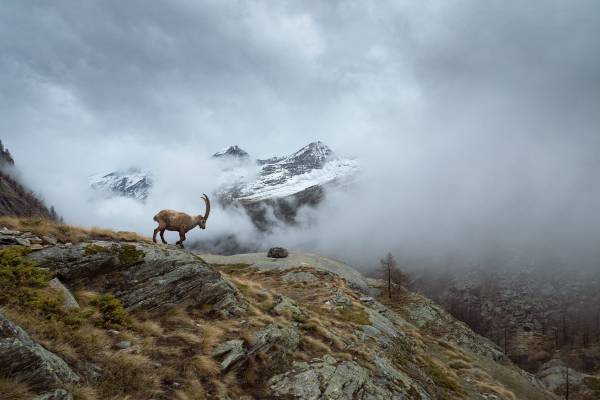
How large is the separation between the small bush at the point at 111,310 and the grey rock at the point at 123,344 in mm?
1531

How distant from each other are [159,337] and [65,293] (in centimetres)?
431

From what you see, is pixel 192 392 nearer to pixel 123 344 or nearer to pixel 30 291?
pixel 123 344

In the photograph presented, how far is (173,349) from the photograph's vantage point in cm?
1457

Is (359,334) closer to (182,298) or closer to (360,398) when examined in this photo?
(360,398)

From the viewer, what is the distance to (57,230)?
60.4 feet

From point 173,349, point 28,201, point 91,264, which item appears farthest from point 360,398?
point 28,201

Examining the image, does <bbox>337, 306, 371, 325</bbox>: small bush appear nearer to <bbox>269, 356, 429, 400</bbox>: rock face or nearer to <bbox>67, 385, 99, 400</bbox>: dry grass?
<bbox>269, 356, 429, 400</bbox>: rock face

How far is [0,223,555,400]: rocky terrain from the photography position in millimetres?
10758

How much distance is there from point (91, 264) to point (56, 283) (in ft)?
7.87

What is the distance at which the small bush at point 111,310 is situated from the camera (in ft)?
49.7

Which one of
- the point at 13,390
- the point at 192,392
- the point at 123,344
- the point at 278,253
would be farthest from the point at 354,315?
the point at 278,253

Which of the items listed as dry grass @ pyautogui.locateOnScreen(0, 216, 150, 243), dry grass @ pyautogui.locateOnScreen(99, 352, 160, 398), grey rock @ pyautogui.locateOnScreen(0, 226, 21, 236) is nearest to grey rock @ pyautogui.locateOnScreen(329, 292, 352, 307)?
dry grass @ pyautogui.locateOnScreen(0, 216, 150, 243)

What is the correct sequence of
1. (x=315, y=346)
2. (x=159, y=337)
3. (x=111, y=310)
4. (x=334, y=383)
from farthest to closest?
(x=315, y=346)
(x=334, y=383)
(x=111, y=310)
(x=159, y=337)

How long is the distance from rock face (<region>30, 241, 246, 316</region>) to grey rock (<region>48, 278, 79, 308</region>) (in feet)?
3.68
